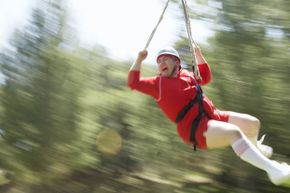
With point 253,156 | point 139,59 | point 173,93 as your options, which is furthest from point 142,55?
point 253,156

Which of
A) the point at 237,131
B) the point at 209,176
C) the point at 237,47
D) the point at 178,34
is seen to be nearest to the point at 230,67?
the point at 237,47

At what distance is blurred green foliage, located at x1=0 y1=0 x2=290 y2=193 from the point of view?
21.7 ft

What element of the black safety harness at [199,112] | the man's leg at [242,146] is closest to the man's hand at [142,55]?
the black safety harness at [199,112]

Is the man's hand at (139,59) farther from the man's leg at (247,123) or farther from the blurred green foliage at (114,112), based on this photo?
the blurred green foliage at (114,112)

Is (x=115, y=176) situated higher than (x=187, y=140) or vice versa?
(x=187, y=140)

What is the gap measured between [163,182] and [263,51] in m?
2.21

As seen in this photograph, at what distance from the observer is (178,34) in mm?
6938

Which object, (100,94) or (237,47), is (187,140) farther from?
(100,94)

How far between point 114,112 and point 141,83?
12.9ft

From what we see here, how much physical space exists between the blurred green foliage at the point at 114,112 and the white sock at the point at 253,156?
3.10 metres

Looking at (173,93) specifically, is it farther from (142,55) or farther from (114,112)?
(114,112)

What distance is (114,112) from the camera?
25.5ft

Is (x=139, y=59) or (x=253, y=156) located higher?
(x=139, y=59)

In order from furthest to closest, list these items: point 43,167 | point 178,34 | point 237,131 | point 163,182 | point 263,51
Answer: point 43,167
point 163,182
point 178,34
point 263,51
point 237,131
